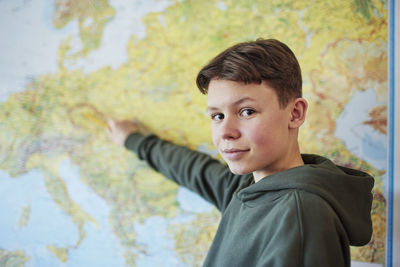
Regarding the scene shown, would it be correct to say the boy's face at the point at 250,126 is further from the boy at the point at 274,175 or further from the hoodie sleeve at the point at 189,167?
the hoodie sleeve at the point at 189,167

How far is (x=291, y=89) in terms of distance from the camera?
685 millimetres

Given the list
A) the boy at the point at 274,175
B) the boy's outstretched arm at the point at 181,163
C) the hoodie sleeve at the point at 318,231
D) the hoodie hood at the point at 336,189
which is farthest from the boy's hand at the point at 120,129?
the hoodie sleeve at the point at 318,231

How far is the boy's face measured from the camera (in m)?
0.65

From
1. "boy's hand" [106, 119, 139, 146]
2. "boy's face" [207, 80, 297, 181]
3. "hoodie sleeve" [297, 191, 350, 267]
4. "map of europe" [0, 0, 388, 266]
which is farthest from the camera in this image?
"boy's hand" [106, 119, 139, 146]

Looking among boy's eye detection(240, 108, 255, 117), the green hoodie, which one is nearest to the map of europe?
the green hoodie

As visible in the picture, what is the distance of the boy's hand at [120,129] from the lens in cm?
108

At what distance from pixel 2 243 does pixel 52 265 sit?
0.22 m

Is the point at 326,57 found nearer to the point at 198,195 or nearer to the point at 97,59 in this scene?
the point at 198,195

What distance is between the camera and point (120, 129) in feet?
3.56

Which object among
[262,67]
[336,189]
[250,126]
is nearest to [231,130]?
[250,126]

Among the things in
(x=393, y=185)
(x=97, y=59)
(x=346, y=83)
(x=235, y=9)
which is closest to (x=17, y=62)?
(x=97, y=59)

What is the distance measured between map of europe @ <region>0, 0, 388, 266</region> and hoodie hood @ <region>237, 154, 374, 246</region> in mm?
250

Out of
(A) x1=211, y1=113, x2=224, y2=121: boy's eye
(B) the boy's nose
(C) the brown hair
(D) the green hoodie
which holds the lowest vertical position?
(D) the green hoodie

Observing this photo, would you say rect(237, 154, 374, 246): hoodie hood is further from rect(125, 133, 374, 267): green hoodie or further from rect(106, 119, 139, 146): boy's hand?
rect(106, 119, 139, 146): boy's hand
